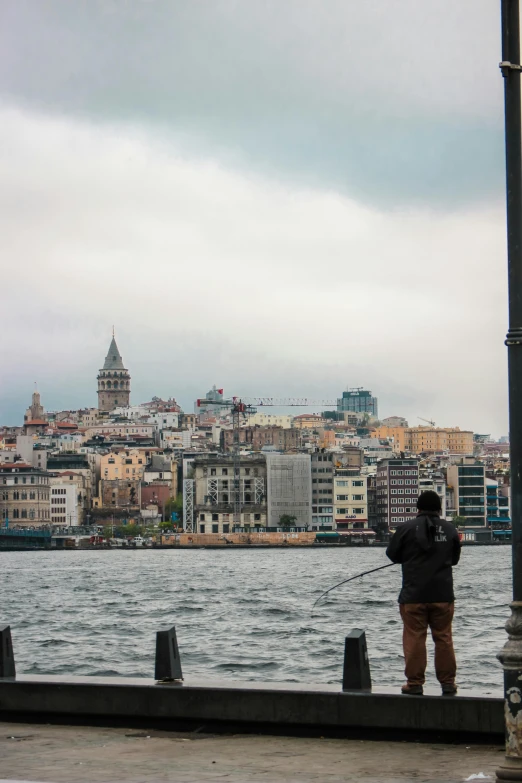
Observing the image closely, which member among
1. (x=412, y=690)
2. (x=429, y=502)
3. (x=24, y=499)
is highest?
(x=24, y=499)

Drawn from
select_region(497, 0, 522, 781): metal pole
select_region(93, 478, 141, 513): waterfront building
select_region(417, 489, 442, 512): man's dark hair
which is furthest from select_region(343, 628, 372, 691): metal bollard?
select_region(93, 478, 141, 513): waterfront building

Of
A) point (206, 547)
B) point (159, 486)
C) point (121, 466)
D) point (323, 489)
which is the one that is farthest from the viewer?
point (121, 466)

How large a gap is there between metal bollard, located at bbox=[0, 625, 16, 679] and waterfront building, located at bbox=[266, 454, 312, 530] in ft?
467

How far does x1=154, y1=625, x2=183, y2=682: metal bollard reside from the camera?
30.0 ft

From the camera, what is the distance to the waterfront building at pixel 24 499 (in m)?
161

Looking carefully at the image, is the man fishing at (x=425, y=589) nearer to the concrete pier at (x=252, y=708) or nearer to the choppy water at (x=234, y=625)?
the concrete pier at (x=252, y=708)

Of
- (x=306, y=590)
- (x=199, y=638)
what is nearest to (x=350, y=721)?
→ (x=199, y=638)

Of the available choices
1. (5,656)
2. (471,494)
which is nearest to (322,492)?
(471,494)

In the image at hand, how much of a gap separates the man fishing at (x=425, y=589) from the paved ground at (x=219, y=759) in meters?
0.53

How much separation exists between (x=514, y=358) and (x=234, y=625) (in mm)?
26853

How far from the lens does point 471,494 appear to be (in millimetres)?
162375

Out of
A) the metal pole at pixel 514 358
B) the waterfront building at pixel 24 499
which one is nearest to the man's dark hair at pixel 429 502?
the metal pole at pixel 514 358

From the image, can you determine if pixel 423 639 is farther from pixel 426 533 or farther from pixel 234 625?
pixel 234 625

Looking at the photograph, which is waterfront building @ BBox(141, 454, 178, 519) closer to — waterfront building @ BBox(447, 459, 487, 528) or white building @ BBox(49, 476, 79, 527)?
white building @ BBox(49, 476, 79, 527)
